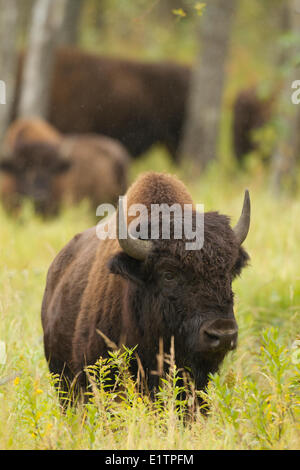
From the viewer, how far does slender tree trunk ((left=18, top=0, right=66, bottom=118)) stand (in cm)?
1473

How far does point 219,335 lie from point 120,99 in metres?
13.8

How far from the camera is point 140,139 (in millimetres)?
17516

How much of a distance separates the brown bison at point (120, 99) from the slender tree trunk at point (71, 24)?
14.4 feet

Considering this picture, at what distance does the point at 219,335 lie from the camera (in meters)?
4.09

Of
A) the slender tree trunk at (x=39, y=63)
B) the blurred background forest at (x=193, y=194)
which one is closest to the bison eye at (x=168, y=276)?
the blurred background forest at (x=193, y=194)

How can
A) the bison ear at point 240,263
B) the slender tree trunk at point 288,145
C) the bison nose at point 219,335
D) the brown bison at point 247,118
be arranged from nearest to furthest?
the bison nose at point 219,335
the bison ear at point 240,263
the slender tree trunk at point 288,145
the brown bison at point 247,118

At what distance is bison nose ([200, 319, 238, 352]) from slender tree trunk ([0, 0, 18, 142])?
1075cm

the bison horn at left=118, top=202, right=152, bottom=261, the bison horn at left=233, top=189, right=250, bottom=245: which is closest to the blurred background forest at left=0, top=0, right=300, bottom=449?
the bison horn at left=233, top=189, right=250, bottom=245

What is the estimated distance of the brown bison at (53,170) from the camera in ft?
40.3

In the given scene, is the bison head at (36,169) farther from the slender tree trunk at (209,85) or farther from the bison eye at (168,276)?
the bison eye at (168,276)

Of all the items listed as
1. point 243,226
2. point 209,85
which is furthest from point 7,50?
point 243,226

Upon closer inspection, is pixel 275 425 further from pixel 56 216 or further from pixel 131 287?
pixel 56 216

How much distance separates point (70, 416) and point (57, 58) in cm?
1434
